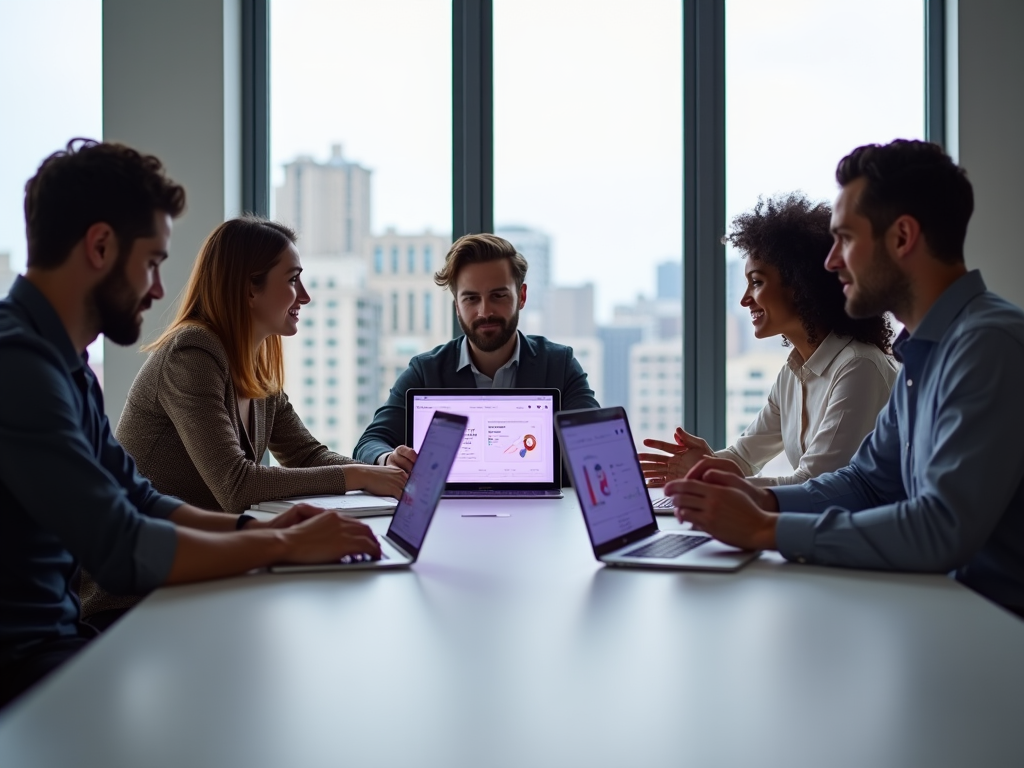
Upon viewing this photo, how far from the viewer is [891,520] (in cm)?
158

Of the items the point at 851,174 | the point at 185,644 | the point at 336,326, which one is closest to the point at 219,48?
the point at 336,326

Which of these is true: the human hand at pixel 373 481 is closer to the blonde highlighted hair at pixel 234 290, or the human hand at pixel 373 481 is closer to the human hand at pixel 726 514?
the blonde highlighted hair at pixel 234 290

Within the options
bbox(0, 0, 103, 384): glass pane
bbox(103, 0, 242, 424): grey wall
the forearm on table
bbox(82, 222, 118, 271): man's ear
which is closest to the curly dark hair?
the forearm on table

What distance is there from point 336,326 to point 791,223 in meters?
1.98

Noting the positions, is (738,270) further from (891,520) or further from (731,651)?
(731,651)

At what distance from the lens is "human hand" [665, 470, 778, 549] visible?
169cm

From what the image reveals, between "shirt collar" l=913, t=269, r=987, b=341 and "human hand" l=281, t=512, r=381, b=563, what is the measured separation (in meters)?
1.14

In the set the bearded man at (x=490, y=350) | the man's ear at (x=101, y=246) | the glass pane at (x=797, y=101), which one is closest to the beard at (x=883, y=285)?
the bearded man at (x=490, y=350)

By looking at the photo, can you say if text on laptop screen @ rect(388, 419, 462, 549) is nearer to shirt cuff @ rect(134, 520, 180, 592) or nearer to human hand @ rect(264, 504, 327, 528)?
human hand @ rect(264, 504, 327, 528)

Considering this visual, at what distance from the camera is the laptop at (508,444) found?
2643 mm

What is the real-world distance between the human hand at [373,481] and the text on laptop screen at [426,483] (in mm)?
593

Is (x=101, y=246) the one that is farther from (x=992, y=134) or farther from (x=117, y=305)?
(x=992, y=134)

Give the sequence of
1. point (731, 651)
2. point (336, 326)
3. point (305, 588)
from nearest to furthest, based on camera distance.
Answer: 1. point (731, 651)
2. point (305, 588)
3. point (336, 326)

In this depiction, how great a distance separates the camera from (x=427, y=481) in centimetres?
176
